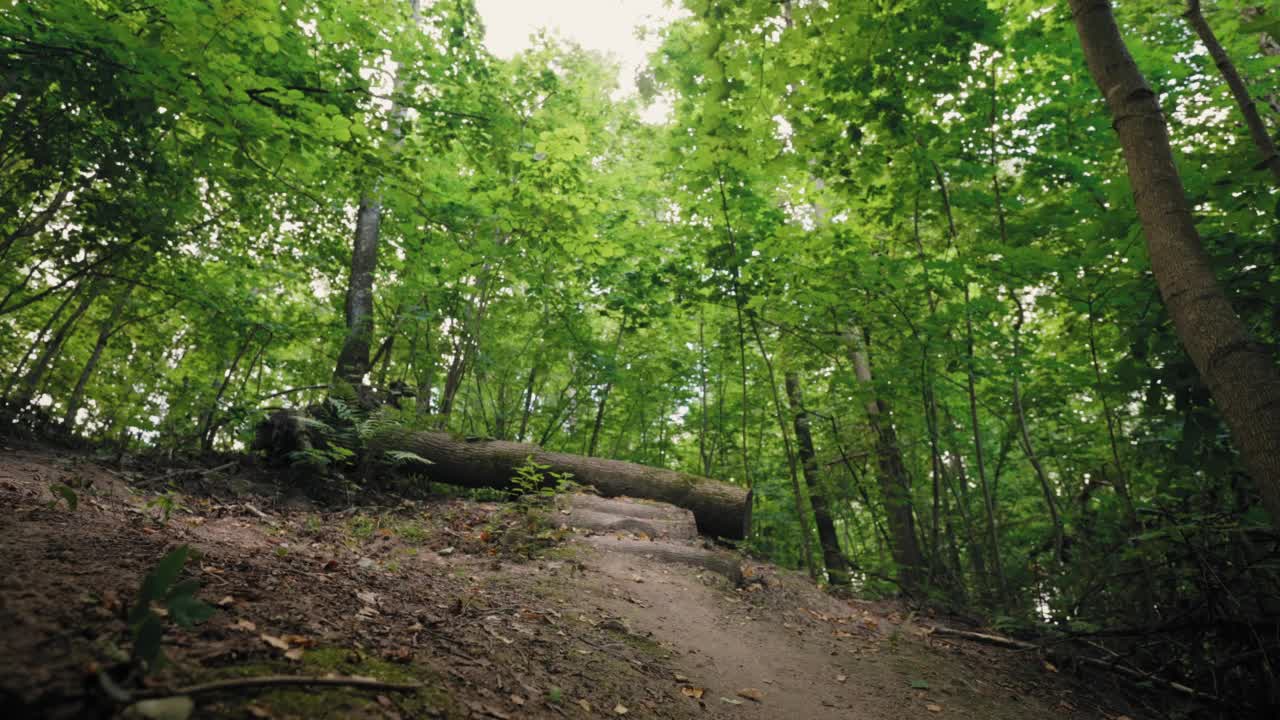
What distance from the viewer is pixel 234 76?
137 inches

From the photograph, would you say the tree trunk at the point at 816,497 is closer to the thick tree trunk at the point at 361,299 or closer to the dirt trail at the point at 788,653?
the dirt trail at the point at 788,653

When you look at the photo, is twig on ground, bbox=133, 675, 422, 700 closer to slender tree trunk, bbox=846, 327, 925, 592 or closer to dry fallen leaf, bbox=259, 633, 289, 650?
dry fallen leaf, bbox=259, 633, 289, 650

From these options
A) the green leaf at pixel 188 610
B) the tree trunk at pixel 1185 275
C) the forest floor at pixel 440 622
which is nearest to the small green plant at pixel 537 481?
the forest floor at pixel 440 622

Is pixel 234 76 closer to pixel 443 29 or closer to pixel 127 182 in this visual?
pixel 127 182

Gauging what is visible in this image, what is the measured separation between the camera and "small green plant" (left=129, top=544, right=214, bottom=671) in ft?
4.29

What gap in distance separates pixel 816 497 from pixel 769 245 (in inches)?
163

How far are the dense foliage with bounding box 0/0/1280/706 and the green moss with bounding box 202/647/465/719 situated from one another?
3174mm

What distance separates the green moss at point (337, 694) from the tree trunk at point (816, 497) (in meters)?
6.67

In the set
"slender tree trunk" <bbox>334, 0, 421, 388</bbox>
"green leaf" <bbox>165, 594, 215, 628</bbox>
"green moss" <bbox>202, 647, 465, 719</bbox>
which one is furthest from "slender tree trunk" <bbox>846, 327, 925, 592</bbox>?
"slender tree trunk" <bbox>334, 0, 421, 388</bbox>

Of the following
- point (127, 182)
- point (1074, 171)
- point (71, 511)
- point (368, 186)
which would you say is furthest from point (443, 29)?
point (1074, 171)

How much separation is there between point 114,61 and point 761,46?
12.8ft

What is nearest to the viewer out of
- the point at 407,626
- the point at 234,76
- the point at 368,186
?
the point at 407,626

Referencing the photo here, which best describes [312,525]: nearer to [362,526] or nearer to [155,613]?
[362,526]

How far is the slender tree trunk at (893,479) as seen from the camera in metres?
6.51
